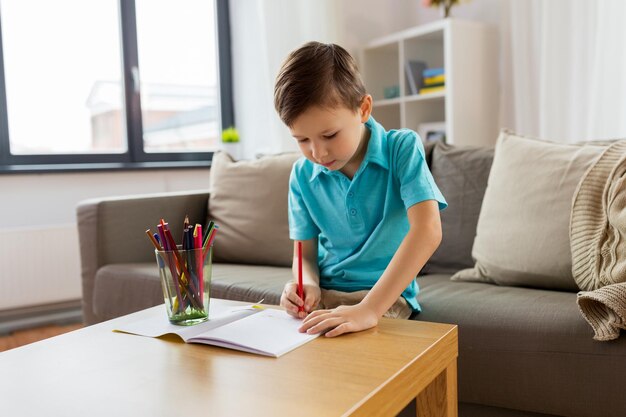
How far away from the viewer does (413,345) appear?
3.04 ft

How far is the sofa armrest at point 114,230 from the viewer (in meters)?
2.12

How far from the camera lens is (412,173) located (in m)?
1.22

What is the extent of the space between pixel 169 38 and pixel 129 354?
9.77ft

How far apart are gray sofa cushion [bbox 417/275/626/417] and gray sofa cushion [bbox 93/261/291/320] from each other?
52 cm

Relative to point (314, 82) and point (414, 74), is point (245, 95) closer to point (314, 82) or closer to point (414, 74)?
point (414, 74)

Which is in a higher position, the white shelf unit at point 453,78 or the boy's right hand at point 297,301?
the white shelf unit at point 453,78

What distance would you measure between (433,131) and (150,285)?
2.09 m

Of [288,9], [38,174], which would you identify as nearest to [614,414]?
[38,174]

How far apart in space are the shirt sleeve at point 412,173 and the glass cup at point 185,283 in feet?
1.31

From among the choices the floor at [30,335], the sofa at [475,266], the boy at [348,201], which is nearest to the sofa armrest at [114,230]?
the sofa at [475,266]

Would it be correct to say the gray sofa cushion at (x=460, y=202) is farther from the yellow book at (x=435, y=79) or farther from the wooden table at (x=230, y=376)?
the yellow book at (x=435, y=79)

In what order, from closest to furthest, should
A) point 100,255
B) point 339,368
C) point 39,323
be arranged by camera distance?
point 339,368 → point 100,255 → point 39,323

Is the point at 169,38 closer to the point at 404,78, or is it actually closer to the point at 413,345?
the point at 404,78

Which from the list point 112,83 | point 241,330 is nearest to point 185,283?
point 241,330
